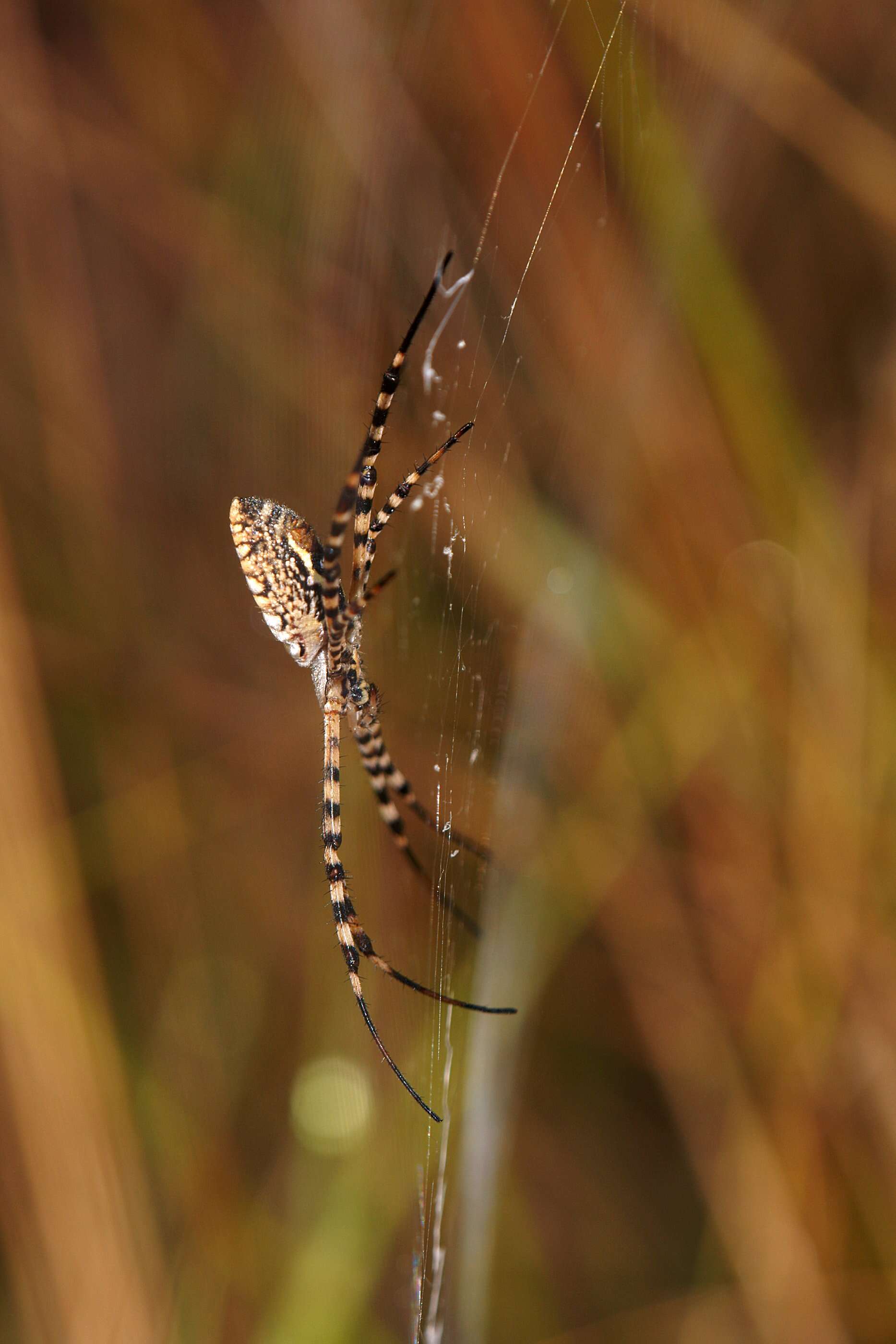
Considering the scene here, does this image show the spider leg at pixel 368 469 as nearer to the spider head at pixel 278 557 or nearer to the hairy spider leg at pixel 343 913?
the spider head at pixel 278 557

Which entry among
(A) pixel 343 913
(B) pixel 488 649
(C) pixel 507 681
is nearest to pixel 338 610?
(B) pixel 488 649

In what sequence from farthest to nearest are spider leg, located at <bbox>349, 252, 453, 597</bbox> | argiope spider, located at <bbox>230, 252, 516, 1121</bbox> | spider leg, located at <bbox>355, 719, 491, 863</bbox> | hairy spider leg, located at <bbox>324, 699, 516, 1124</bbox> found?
spider leg, located at <bbox>355, 719, 491, 863</bbox> < hairy spider leg, located at <bbox>324, 699, 516, 1124</bbox> < argiope spider, located at <bbox>230, 252, 516, 1121</bbox> < spider leg, located at <bbox>349, 252, 453, 597</bbox>

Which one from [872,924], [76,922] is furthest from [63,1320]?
[872,924]

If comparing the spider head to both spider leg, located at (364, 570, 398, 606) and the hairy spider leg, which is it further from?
the hairy spider leg

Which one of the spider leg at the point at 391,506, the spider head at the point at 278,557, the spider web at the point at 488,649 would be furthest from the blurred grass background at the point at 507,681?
the spider head at the point at 278,557

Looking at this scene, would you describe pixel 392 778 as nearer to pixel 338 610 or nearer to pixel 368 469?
pixel 338 610

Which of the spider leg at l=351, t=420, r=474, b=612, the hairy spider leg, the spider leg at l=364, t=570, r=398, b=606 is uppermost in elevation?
the spider leg at l=351, t=420, r=474, b=612

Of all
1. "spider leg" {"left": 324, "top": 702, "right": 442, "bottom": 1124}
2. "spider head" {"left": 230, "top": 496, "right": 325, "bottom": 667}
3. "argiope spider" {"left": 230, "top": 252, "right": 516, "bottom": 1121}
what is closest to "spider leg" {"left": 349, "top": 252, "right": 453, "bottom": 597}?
"argiope spider" {"left": 230, "top": 252, "right": 516, "bottom": 1121}

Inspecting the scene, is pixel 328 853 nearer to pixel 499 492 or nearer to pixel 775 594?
pixel 499 492
